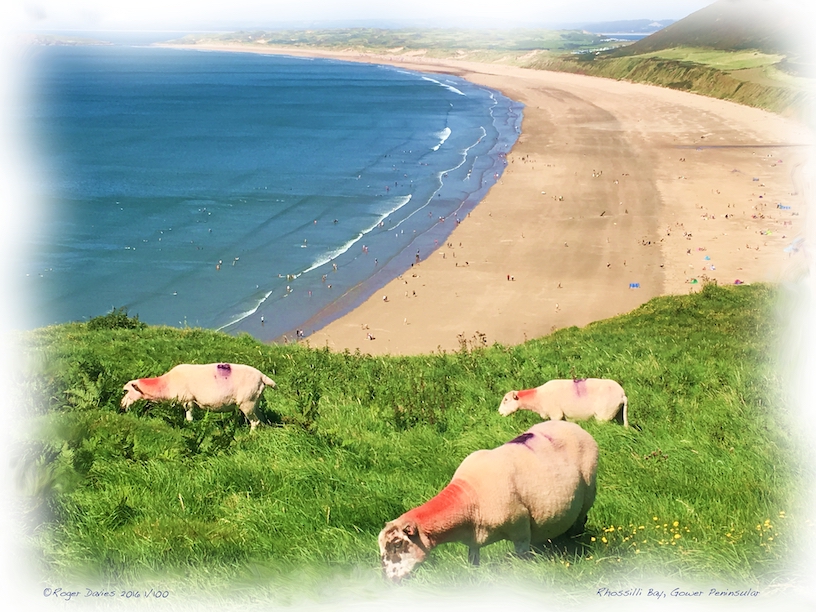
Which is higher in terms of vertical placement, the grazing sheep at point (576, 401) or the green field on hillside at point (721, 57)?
the green field on hillside at point (721, 57)

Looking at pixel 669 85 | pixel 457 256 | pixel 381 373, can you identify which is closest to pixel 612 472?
pixel 381 373

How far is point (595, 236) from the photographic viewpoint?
45.4 metres

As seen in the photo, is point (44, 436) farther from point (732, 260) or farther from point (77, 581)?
point (732, 260)

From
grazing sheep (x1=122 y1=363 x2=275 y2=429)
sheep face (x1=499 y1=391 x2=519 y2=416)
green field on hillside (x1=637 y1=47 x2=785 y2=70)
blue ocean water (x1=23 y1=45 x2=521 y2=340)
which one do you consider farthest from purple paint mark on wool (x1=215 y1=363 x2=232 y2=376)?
green field on hillside (x1=637 y1=47 x2=785 y2=70)

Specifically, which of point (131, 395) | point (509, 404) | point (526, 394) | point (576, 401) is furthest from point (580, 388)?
point (131, 395)

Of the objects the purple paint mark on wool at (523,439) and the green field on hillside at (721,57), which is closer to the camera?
the purple paint mark on wool at (523,439)

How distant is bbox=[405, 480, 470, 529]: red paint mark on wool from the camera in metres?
5.74

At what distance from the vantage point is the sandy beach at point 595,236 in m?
32.7

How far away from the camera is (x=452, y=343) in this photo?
30078mm

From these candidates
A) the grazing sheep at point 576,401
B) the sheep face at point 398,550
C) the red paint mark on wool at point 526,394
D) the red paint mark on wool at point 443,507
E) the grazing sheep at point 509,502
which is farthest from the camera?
the red paint mark on wool at point 526,394

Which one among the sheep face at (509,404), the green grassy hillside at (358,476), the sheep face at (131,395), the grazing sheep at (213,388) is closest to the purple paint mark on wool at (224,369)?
the grazing sheep at (213,388)

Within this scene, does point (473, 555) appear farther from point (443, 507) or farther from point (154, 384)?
point (154, 384)

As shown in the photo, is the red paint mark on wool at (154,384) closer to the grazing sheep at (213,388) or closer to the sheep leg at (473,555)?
the grazing sheep at (213,388)

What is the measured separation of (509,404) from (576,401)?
1.10 meters
